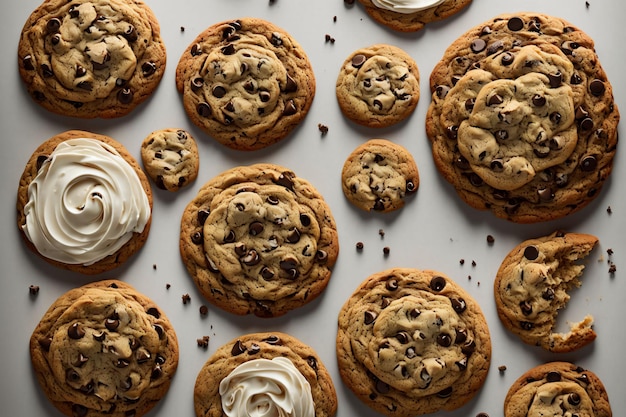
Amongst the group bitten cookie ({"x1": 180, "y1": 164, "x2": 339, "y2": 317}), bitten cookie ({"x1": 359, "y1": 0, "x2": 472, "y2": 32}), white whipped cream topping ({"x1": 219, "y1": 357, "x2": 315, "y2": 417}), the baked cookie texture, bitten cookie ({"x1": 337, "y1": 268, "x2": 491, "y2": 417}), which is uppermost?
bitten cookie ({"x1": 359, "y1": 0, "x2": 472, "y2": 32})

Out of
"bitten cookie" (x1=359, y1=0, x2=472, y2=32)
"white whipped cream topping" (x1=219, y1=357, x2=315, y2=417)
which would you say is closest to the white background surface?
"bitten cookie" (x1=359, y1=0, x2=472, y2=32)

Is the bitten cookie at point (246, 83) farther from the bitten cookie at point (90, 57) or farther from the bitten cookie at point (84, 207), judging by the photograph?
the bitten cookie at point (84, 207)

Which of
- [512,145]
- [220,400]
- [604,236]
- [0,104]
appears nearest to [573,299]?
[604,236]

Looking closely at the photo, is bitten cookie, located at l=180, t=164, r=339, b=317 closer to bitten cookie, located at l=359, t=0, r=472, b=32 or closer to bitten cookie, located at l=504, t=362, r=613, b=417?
bitten cookie, located at l=359, t=0, r=472, b=32

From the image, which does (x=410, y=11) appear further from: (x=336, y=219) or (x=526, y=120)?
(x=336, y=219)

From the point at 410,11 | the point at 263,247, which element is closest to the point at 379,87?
the point at 410,11

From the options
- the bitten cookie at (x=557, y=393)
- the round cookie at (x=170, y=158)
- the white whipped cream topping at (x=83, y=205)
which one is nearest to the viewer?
the bitten cookie at (x=557, y=393)

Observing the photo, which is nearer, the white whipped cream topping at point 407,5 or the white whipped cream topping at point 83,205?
the white whipped cream topping at point 83,205

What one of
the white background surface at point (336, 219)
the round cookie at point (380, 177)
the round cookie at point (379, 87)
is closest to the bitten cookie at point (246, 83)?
the white background surface at point (336, 219)
